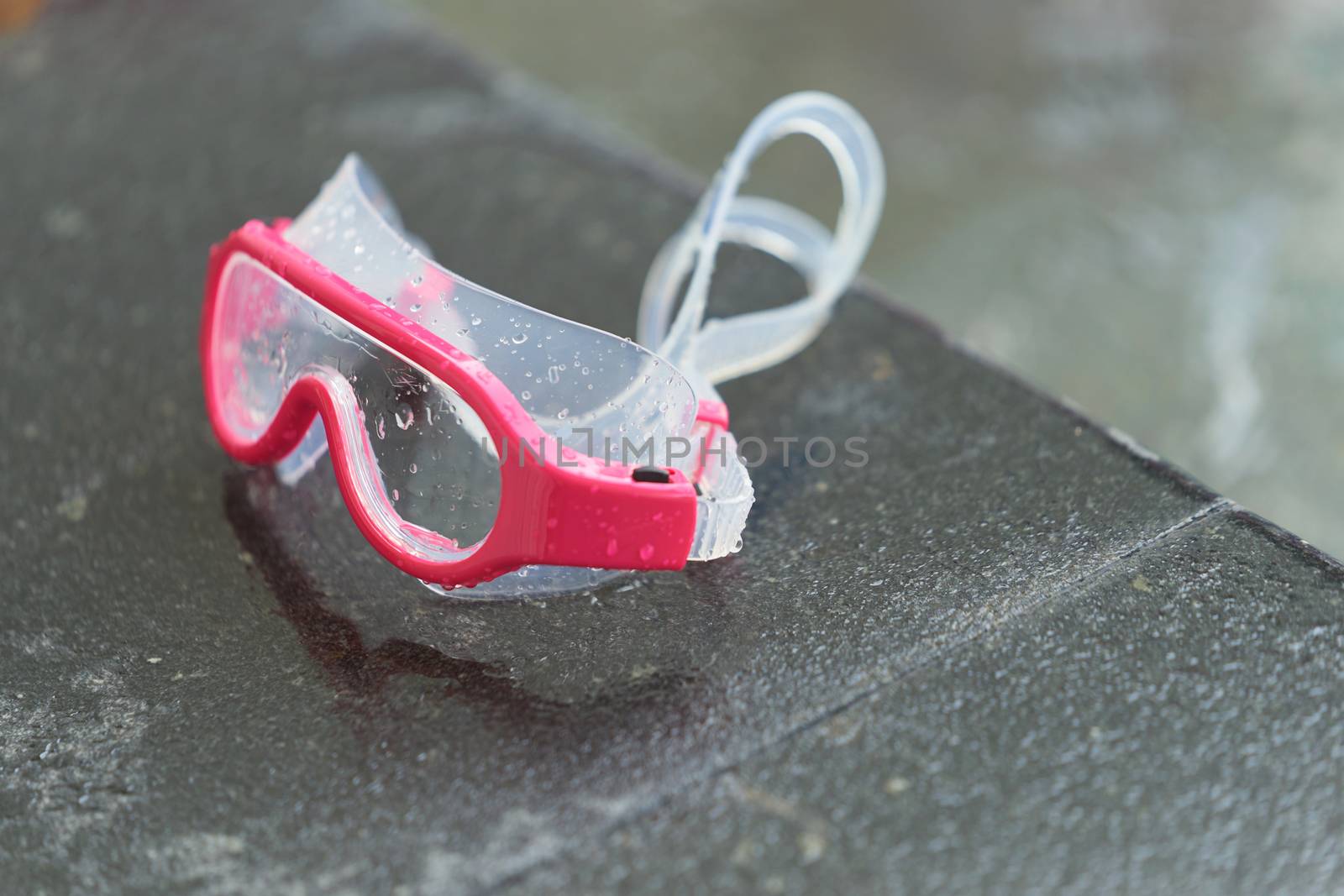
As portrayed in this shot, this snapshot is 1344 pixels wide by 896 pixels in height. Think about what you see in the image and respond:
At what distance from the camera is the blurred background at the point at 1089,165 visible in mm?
1630

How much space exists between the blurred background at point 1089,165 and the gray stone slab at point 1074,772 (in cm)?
64

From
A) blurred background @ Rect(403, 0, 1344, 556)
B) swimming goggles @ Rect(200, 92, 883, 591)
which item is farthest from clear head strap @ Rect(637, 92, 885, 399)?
blurred background @ Rect(403, 0, 1344, 556)

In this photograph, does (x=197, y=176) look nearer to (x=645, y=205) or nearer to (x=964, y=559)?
(x=645, y=205)

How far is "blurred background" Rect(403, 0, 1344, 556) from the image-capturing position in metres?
1.63

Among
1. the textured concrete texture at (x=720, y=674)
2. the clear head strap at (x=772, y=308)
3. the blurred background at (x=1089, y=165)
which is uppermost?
the blurred background at (x=1089, y=165)

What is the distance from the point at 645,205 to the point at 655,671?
2.30 feet

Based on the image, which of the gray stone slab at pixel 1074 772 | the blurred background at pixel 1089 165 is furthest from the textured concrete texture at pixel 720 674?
the blurred background at pixel 1089 165

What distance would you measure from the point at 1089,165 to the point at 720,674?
1.55m

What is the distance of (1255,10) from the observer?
2.36m

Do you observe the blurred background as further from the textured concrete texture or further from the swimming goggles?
the swimming goggles

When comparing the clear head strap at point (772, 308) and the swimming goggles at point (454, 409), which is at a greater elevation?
the clear head strap at point (772, 308)

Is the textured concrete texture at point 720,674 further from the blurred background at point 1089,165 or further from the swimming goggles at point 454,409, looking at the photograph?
the blurred background at point 1089,165

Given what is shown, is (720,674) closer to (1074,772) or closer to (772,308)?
(1074,772)

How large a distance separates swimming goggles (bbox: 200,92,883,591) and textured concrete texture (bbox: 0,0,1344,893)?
0.07 metres
